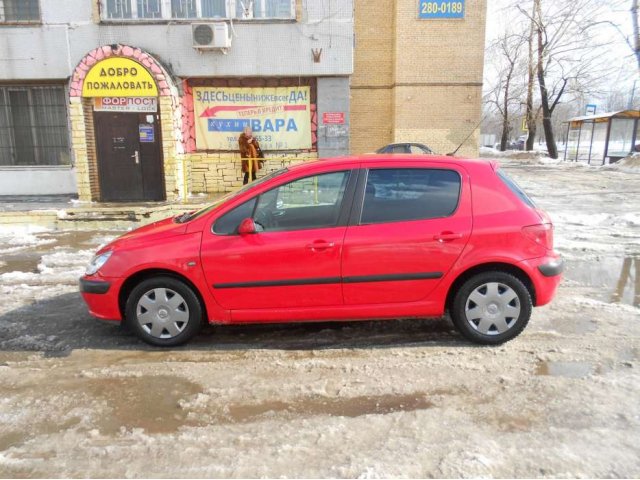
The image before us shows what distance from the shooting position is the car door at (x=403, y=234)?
403 centimetres

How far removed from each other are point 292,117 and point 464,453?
38.6ft

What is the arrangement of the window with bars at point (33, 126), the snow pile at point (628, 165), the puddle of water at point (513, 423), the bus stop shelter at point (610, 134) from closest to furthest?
1. the puddle of water at point (513, 423)
2. the window with bars at point (33, 126)
3. the snow pile at point (628, 165)
4. the bus stop shelter at point (610, 134)

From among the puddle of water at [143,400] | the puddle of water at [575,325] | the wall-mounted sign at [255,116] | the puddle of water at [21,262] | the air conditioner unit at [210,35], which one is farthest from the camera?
the wall-mounted sign at [255,116]

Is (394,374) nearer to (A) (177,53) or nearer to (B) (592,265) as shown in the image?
(B) (592,265)

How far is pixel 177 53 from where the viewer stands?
1248 centimetres

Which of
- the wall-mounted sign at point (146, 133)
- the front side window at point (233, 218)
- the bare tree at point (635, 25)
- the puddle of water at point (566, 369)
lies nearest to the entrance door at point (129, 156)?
the wall-mounted sign at point (146, 133)

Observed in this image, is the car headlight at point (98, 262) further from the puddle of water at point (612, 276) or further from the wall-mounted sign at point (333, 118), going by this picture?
the wall-mounted sign at point (333, 118)

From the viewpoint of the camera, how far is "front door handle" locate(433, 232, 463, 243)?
159 inches

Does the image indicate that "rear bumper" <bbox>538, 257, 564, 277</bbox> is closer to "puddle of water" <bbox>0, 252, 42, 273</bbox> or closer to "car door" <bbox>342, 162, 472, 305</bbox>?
"car door" <bbox>342, 162, 472, 305</bbox>

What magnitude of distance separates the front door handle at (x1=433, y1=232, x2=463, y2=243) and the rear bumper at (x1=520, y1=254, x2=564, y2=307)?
1.91ft

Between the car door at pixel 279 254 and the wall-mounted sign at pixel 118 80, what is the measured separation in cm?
902

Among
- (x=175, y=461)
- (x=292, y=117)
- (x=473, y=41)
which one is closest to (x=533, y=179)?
(x=473, y=41)

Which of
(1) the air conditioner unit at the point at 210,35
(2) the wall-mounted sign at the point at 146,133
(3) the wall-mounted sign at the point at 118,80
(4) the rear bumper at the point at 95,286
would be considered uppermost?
(1) the air conditioner unit at the point at 210,35

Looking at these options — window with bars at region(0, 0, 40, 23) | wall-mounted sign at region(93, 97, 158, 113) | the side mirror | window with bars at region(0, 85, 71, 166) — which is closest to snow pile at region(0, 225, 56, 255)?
wall-mounted sign at region(93, 97, 158, 113)
